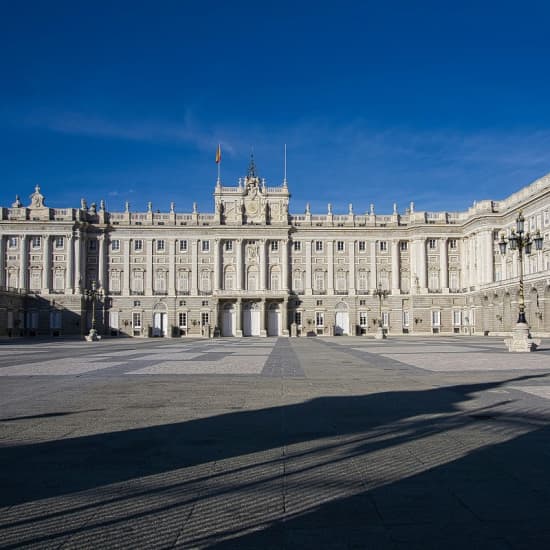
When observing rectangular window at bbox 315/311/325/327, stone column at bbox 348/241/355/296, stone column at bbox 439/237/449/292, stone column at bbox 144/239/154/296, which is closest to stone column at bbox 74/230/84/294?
stone column at bbox 144/239/154/296

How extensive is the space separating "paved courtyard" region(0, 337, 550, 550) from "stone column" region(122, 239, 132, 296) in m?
69.6

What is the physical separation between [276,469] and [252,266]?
76.4 metres

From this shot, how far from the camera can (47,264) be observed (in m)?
78.5

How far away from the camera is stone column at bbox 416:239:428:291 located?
82.1m

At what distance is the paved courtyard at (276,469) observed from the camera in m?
4.92

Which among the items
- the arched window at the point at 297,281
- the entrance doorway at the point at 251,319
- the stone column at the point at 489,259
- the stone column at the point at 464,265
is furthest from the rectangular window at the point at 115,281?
the stone column at the point at 489,259

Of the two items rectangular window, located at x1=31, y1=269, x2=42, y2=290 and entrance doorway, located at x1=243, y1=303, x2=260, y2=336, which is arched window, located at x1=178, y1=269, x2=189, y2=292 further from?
rectangular window, located at x1=31, y1=269, x2=42, y2=290

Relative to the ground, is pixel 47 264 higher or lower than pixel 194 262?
lower

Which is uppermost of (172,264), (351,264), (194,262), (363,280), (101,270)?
(194,262)

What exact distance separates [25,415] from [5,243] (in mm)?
75325

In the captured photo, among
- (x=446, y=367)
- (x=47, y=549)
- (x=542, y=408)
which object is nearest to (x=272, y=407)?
(x=542, y=408)

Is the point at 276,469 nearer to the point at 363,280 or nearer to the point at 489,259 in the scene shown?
the point at 489,259

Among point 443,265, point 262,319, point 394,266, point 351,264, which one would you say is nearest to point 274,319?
point 262,319

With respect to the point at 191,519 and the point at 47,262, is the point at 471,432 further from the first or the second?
the point at 47,262
